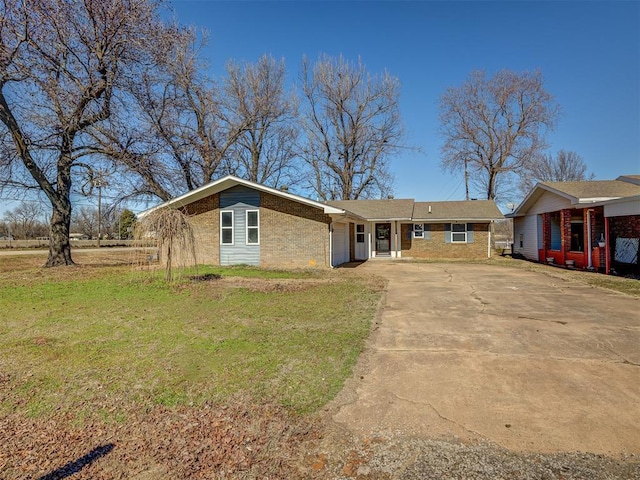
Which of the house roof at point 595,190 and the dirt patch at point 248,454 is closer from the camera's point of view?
the dirt patch at point 248,454

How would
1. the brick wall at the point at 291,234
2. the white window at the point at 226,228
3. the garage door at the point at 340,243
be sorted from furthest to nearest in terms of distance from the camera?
1. the garage door at the point at 340,243
2. the white window at the point at 226,228
3. the brick wall at the point at 291,234

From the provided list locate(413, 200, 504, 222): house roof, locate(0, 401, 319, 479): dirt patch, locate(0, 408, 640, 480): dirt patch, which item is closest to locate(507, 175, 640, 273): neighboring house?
locate(413, 200, 504, 222): house roof

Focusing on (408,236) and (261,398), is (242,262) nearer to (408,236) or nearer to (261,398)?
(408,236)

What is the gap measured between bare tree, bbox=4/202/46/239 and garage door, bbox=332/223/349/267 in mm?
51587

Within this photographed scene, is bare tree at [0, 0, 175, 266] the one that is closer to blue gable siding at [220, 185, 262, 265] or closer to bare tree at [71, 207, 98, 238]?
blue gable siding at [220, 185, 262, 265]

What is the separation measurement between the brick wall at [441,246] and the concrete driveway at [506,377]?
45.9 ft

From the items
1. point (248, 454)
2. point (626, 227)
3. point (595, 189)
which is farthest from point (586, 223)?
point (248, 454)

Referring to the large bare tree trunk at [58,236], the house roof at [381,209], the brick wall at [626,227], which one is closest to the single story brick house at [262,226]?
the house roof at [381,209]

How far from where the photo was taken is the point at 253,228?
16.3 m

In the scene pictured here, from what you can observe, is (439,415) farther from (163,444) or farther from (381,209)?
(381,209)

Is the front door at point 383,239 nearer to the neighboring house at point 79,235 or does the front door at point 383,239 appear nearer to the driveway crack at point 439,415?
the driveway crack at point 439,415

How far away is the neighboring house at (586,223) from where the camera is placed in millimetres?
13094

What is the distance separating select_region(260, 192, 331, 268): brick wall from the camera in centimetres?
1545

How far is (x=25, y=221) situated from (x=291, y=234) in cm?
5372
